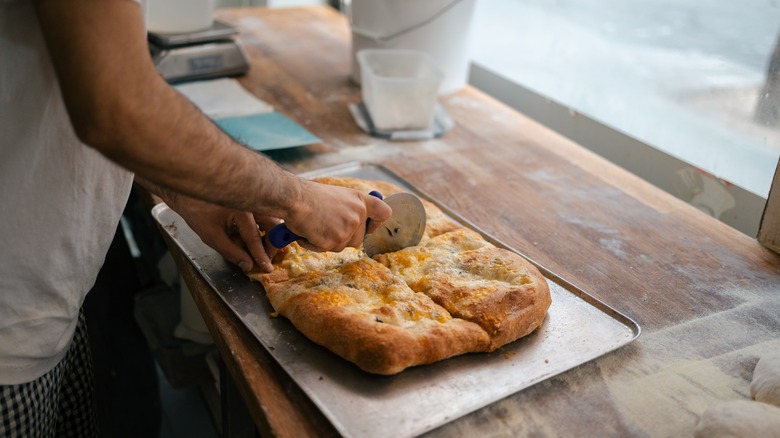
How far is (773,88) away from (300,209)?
4.20 ft

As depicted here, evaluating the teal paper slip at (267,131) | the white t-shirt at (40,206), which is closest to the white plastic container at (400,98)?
the teal paper slip at (267,131)

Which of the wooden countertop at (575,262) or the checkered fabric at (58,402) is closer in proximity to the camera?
the wooden countertop at (575,262)

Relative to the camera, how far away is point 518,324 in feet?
3.68

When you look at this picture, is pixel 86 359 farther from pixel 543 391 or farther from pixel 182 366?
pixel 543 391

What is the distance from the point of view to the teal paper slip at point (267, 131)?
182cm

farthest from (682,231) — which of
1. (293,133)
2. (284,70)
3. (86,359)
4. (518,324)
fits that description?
(284,70)

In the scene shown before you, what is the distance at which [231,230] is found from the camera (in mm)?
1292

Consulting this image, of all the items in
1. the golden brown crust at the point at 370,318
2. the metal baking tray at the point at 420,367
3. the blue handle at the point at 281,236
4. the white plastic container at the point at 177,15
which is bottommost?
the metal baking tray at the point at 420,367

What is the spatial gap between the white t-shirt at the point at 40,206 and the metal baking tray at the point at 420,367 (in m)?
0.21

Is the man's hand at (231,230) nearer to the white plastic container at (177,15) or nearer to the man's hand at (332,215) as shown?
the man's hand at (332,215)

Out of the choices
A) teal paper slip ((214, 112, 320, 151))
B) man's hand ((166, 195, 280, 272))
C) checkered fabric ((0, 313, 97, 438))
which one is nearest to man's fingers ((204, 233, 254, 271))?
man's hand ((166, 195, 280, 272))

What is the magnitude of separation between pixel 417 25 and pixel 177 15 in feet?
2.88

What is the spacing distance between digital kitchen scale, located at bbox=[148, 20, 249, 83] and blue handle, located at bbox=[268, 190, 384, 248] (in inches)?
50.3

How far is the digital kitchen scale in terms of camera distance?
2271 millimetres
